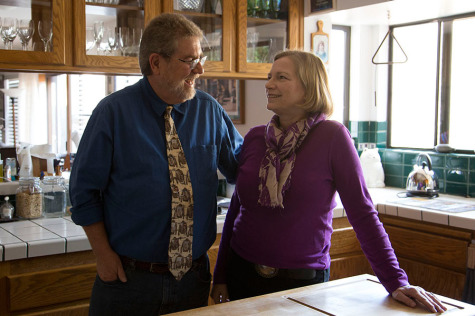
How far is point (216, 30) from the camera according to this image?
297 centimetres

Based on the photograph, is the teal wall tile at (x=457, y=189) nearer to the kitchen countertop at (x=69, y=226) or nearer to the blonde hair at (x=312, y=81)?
the kitchen countertop at (x=69, y=226)

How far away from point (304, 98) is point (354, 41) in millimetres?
2303

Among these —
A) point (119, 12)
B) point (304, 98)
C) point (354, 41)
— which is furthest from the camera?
point (354, 41)

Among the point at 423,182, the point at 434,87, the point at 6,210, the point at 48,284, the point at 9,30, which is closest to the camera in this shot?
the point at 48,284

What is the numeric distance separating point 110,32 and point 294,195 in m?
1.38

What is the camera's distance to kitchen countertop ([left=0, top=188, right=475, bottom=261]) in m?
2.14

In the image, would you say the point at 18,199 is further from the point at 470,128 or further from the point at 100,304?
the point at 470,128

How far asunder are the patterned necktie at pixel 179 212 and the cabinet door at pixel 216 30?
1.23 meters

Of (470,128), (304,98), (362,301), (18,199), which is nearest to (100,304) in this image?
(362,301)

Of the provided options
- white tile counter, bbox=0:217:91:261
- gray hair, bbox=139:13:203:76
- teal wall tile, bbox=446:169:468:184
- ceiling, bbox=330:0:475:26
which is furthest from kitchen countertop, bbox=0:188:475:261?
ceiling, bbox=330:0:475:26

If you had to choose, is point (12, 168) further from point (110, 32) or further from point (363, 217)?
point (363, 217)

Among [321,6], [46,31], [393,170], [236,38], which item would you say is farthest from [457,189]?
[46,31]

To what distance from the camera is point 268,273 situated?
5.82 ft

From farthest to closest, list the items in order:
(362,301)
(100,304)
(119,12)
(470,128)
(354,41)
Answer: (354,41) → (470,128) → (119,12) → (100,304) → (362,301)
